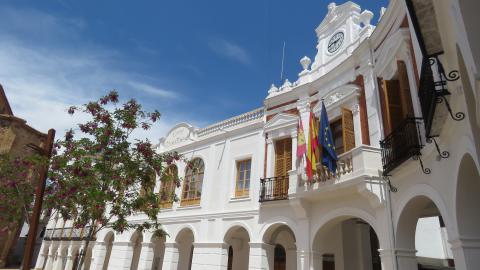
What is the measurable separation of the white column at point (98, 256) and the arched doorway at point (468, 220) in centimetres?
1811

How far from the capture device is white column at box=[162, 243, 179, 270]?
1519 centimetres

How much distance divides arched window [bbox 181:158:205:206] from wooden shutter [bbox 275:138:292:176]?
422 centimetres

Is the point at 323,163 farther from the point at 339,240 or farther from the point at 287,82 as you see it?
the point at 287,82

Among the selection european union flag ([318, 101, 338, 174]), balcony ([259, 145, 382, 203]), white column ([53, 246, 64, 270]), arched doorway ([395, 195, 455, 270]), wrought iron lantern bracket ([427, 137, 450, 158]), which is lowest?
white column ([53, 246, 64, 270])

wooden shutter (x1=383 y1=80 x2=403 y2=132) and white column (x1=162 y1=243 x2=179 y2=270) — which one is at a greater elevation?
wooden shutter (x1=383 y1=80 x2=403 y2=132)

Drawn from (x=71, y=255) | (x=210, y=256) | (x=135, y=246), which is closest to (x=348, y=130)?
(x=210, y=256)

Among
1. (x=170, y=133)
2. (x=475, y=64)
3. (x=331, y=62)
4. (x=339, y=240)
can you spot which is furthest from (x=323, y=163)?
(x=170, y=133)

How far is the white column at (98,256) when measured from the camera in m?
19.2

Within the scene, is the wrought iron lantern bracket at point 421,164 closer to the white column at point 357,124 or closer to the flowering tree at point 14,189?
the white column at point 357,124

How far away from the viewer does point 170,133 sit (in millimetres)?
19156

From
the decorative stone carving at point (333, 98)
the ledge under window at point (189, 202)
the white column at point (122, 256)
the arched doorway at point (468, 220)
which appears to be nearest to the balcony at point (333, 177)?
the decorative stone carving at point (333, 98)

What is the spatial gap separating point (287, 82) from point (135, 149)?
23.1 feet

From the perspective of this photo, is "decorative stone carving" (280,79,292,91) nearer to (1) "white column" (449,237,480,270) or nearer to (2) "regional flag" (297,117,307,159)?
(2) "regional flag" (297,117,307,159)

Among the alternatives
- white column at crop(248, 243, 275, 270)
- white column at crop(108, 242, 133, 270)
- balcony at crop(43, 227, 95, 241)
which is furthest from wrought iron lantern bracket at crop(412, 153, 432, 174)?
balcony at crop(43, 227, 95, 241)
